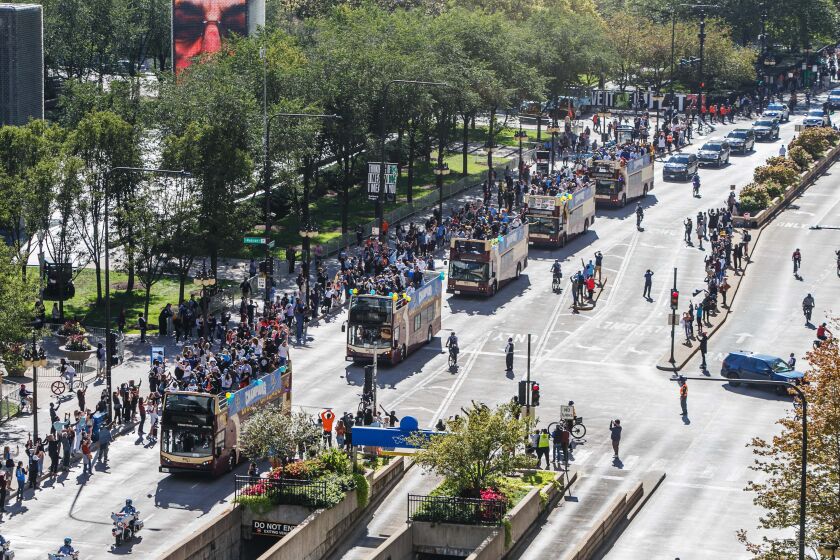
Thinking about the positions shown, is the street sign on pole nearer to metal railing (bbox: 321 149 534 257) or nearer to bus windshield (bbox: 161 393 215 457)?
metal railing (bbox: 321 149 534 257)

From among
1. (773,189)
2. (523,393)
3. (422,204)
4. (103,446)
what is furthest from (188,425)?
(773,189)

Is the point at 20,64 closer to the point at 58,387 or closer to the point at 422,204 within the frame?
the point at 422,204

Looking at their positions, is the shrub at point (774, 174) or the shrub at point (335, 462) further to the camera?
the shrub at point (774, 174)

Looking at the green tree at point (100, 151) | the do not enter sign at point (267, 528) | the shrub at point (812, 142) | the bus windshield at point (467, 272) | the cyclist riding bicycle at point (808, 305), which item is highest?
the green tree at point (100, 151)

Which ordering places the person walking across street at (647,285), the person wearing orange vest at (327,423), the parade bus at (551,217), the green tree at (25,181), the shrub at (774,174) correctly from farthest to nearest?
1. the shrub at (774,174)
2. the parade bus at (551,217)
3. the person walking across street at (647,285)
4. the green tree at (25,181)
5. the person wearing orange vest at (327,423)

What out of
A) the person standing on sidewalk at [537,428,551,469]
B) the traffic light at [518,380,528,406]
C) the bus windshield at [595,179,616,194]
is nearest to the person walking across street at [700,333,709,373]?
the traffic light at [518,380,528,406]

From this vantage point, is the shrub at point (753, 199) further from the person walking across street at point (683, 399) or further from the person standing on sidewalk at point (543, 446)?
the person standing on sidewalk at point (543, 446)

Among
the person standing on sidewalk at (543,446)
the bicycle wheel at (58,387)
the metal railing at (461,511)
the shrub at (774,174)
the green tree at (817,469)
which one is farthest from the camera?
the shrub at (774,174)

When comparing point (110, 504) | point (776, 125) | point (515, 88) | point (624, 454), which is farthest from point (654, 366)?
point (776, 125)

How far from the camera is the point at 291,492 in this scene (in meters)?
54.9

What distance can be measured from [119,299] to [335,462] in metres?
32.6

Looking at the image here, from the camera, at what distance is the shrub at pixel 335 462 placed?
56.6 meters

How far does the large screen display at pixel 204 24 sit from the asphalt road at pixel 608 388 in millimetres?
30772

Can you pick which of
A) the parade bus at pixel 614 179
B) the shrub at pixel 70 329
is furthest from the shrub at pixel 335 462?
the parade bus at pixel 614 179
